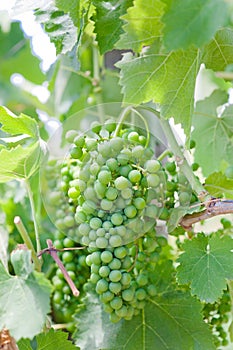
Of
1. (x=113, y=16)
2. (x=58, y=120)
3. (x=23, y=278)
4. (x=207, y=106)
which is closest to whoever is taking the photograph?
(x=23, y=278)

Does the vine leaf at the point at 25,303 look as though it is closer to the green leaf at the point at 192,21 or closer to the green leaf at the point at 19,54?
the green leaf at the point at 192,21

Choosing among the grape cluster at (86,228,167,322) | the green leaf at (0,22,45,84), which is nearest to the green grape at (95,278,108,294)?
the grape cluster at (86,228,167,322)

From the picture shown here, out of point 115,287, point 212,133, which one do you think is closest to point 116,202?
point 115,287

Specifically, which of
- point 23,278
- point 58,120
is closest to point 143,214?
point 23,278

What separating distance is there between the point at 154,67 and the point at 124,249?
217mm

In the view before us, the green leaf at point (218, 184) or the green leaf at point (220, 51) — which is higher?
the green leaf at point (220, 51)

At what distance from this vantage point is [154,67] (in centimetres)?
73

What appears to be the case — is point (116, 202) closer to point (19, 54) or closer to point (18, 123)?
point (18, 123)

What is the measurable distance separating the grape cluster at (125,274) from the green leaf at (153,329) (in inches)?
0.9

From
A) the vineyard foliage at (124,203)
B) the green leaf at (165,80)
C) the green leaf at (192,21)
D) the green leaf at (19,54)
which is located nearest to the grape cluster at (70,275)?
the vineyard foliage at (124,203)

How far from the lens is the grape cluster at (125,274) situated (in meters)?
0.73

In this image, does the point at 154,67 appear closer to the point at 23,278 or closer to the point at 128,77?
the point at 128,77

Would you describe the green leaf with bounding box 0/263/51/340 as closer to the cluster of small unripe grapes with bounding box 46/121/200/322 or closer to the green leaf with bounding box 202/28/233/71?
the cluster of small unripe grapes with bounding box 46/121/200/322

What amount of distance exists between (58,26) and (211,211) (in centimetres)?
30
